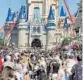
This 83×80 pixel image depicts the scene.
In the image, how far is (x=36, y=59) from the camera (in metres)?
13.6

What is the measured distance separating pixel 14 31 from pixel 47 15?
24.2 ft

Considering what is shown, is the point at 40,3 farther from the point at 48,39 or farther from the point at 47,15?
the point at 48,39

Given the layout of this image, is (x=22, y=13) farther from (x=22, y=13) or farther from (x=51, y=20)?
(x=51, y=20)

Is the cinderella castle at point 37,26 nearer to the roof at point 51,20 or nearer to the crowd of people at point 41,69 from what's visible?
the roof at point 51,20

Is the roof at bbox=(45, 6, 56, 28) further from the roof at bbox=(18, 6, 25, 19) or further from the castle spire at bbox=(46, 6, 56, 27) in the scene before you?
the roof at bbox=(18, 6, 25, 19)

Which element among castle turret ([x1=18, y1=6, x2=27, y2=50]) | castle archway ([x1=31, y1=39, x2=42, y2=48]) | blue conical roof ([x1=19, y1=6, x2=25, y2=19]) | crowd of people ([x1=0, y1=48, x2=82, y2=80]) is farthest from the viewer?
blue conical roof ([x1=19, y1=6, x2=25, y2=19])

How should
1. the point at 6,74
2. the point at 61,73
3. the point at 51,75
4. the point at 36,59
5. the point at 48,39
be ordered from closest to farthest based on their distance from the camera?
the point at 6,74 < the point at 61,73 < the point at 51,75 < the point at 36,59 < the point at 48,39

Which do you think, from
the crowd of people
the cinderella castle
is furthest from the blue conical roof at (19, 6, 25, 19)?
the crowd of people

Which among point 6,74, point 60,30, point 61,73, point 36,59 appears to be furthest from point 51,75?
point 60,30

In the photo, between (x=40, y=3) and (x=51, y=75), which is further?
(x=40, y=3)

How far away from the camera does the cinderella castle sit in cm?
9112

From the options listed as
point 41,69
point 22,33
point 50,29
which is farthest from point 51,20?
point 41,69

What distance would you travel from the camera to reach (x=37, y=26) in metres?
93.2

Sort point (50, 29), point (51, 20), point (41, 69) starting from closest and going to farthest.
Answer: point (41, 69)
point (50, 29)
point (51, 20)
